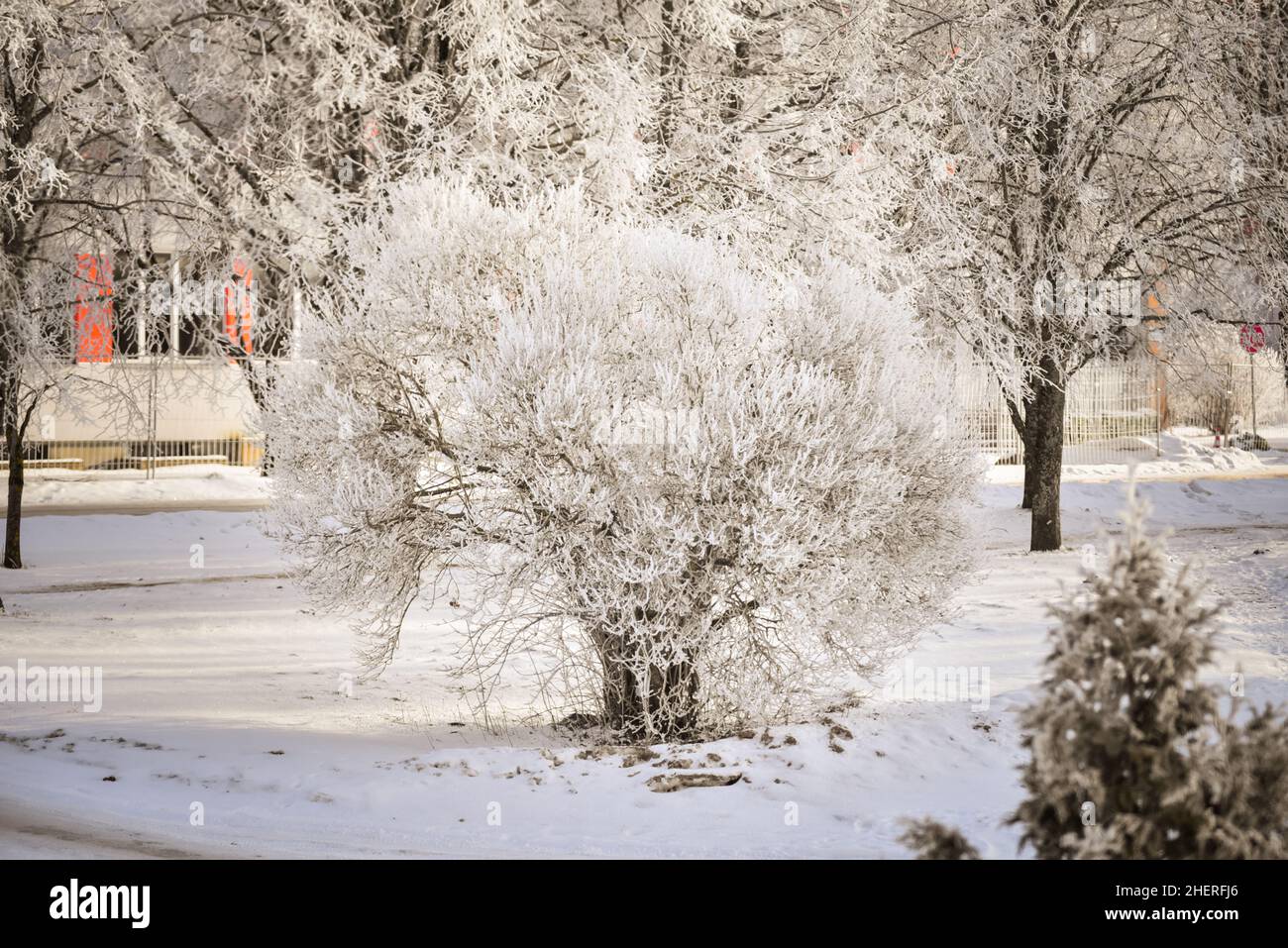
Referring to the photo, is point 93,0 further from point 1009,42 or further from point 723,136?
point 1009,42

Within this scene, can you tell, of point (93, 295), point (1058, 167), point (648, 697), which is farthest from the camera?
point (93, 295)

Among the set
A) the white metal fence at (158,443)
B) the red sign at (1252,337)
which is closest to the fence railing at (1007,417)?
the white metal fence at (158,443)

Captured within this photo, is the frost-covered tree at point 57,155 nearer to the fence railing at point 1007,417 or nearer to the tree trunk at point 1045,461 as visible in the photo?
the fence railing at point 1007,417

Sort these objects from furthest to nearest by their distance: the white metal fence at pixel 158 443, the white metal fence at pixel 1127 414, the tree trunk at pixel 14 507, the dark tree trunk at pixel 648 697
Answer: the white metal fence at pixel 1127 414 < the white metal fence at pixel 158 443 < the tree trunk at pixel 14 507 < the dark tree trunk at pixel 648 697

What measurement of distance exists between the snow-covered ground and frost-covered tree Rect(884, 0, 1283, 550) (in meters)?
3.74

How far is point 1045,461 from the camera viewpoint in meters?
17.2

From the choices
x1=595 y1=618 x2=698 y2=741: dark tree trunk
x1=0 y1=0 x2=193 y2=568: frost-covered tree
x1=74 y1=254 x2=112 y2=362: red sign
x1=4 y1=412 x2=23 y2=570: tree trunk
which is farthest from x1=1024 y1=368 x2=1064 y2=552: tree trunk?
x1=4 y1=412 x2=23 y2=570: tree trunk

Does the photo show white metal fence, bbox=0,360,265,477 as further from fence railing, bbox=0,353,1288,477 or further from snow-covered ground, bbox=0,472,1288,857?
snow-covered ground, bbox=0,472,1288,857

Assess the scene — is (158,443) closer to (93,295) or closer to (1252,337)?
(93,295)

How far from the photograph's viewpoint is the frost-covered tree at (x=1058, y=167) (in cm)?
1425

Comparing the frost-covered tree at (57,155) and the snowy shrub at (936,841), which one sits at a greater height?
the frost-covered tree at (57,155)

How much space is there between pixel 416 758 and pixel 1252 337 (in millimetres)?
14811

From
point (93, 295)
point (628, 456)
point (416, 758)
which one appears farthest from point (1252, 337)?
point (93, 295)

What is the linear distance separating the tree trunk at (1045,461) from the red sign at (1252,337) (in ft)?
8.52
